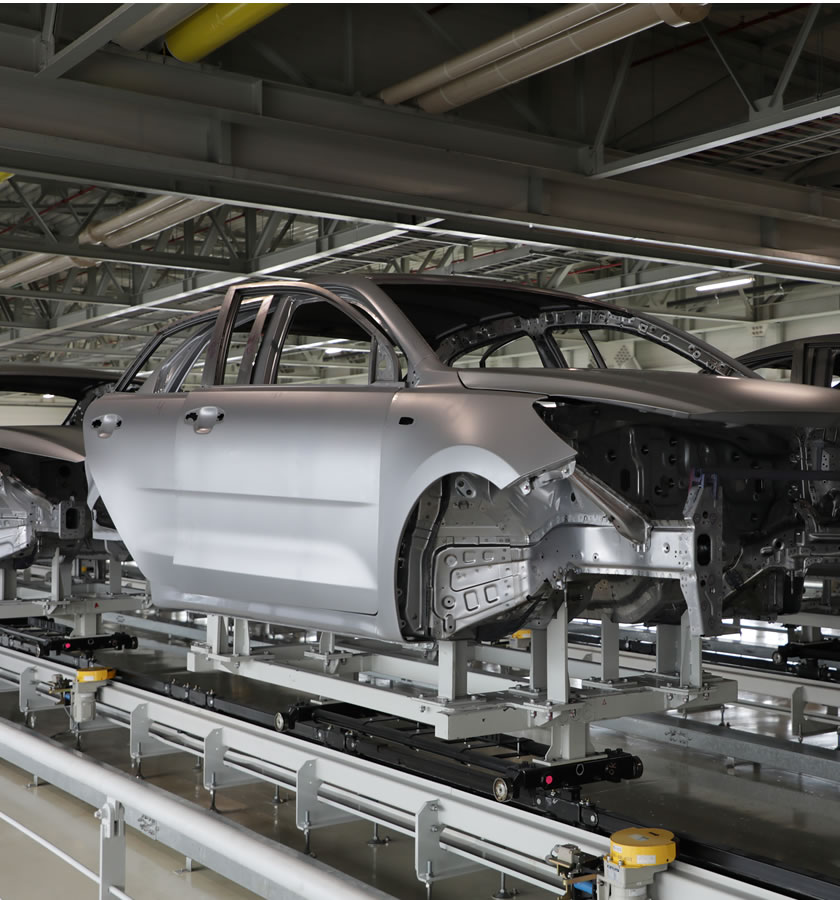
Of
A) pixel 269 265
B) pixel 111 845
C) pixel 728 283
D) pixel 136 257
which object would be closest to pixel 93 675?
pixel 111 845

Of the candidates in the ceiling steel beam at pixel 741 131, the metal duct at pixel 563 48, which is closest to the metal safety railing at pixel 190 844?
the metal duct at pixel 563 48

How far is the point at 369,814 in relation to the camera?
393 cm

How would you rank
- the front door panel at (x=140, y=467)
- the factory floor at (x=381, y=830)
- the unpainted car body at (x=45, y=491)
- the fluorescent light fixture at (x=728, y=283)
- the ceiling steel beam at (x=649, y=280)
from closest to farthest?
the factory floor at (x=381, y=830)
the front door panel at (x=140, y=467)
the unpainted car body at (x=45, y=491)
the ceiling steel beam at (x=649, y=280)
the fluorescent light fixture at (x=728, y=283)

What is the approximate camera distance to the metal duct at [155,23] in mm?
4941

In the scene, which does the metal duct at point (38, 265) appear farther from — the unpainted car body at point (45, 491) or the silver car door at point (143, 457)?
the silver car door at point (143, 457)

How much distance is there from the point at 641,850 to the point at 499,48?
4289mm

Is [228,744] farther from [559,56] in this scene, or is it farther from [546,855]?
[559,56]

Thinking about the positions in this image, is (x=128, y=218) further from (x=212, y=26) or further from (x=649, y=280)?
(x=649, y=280)

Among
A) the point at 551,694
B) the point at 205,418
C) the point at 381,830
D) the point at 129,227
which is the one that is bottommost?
the point at 381,830

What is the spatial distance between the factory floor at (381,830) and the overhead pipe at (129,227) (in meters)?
4.11

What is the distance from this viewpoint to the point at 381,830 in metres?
4.37

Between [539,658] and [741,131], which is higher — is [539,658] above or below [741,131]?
below

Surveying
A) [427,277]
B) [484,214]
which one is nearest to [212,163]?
[484,214]

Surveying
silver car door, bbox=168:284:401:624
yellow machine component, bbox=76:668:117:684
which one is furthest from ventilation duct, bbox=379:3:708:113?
yellow machine component, bbox=76:668:117:684
